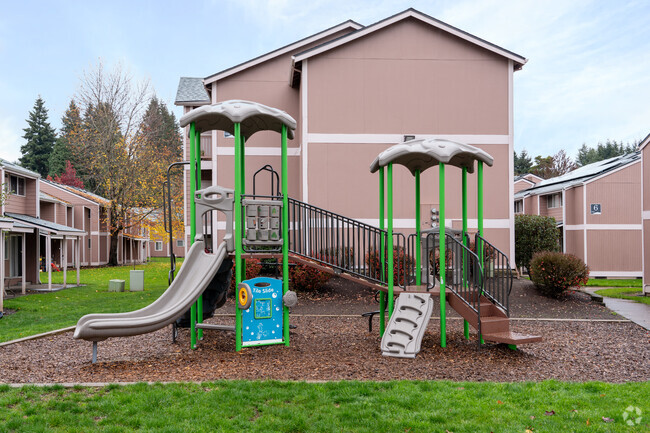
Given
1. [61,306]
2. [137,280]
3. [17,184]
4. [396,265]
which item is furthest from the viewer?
[17,184]

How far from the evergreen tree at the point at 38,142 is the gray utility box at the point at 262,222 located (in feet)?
193

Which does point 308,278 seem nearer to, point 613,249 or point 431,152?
point 431,152

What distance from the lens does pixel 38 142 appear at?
59.5 metres

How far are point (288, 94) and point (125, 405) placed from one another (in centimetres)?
1457

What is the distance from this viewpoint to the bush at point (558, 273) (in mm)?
14211

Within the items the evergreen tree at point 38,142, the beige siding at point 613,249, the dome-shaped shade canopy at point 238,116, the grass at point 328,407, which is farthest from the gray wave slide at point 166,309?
the evergreen tree at point 38,142

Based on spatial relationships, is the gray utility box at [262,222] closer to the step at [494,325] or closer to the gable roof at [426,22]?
the step at [494,325]

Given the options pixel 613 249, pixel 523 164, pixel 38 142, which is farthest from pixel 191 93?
pixel 523 164

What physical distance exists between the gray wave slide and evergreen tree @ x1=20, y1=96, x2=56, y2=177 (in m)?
58.2

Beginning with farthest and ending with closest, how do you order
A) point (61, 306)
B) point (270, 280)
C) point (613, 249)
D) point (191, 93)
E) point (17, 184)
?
point (613, 249) → point (17, 184) → point (191, 93) → point (61, 306) → point (270, 280)

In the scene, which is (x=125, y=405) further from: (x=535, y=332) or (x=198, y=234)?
(x=535, y=332)

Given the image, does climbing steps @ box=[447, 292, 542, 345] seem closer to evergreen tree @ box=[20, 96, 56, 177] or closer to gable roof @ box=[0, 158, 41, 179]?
gable roof @ box=[0, 158, 41, 179]

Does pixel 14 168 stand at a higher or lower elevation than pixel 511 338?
higher

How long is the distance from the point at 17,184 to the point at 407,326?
2083 cm
